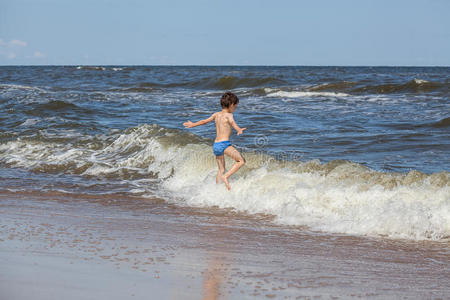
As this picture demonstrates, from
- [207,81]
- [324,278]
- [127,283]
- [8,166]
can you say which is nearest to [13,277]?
[127,283]

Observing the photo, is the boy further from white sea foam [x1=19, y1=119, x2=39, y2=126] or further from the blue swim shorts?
white sea foam [x1=19, y1=119, x2=39, y2=126]

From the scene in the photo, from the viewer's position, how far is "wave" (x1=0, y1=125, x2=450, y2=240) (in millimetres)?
5621

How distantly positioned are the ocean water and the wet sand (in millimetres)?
684

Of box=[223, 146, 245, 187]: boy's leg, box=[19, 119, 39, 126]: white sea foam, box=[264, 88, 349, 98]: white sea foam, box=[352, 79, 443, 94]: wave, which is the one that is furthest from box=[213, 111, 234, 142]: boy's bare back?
box=[352, 79, 443, 94]: wave

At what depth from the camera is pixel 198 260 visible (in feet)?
14.0

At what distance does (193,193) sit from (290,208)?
1708 millimetres

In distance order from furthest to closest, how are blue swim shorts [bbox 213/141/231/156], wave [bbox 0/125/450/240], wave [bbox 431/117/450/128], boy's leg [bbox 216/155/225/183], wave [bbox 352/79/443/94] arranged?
wave [bbox 352/79/443/94] → wave [bbox 431/117/450/128] → boy's leg [bbox 216/155/225/183] → blue swim shorts [bbox 213/141/231/156] → wave [bbox 0/125/450/240]

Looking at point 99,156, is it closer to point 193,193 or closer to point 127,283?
point 193,193

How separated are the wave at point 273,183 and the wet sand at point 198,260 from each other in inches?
16.6

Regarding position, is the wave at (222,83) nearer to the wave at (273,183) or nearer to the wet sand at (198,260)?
the wave at (273,183)

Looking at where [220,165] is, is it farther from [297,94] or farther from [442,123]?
[297,94]

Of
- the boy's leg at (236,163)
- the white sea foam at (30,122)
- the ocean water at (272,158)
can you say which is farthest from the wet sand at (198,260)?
the white sea foam at (30,122)

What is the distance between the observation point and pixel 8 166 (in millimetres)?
9938

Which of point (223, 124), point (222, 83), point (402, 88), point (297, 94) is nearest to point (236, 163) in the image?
point (223, 124)
